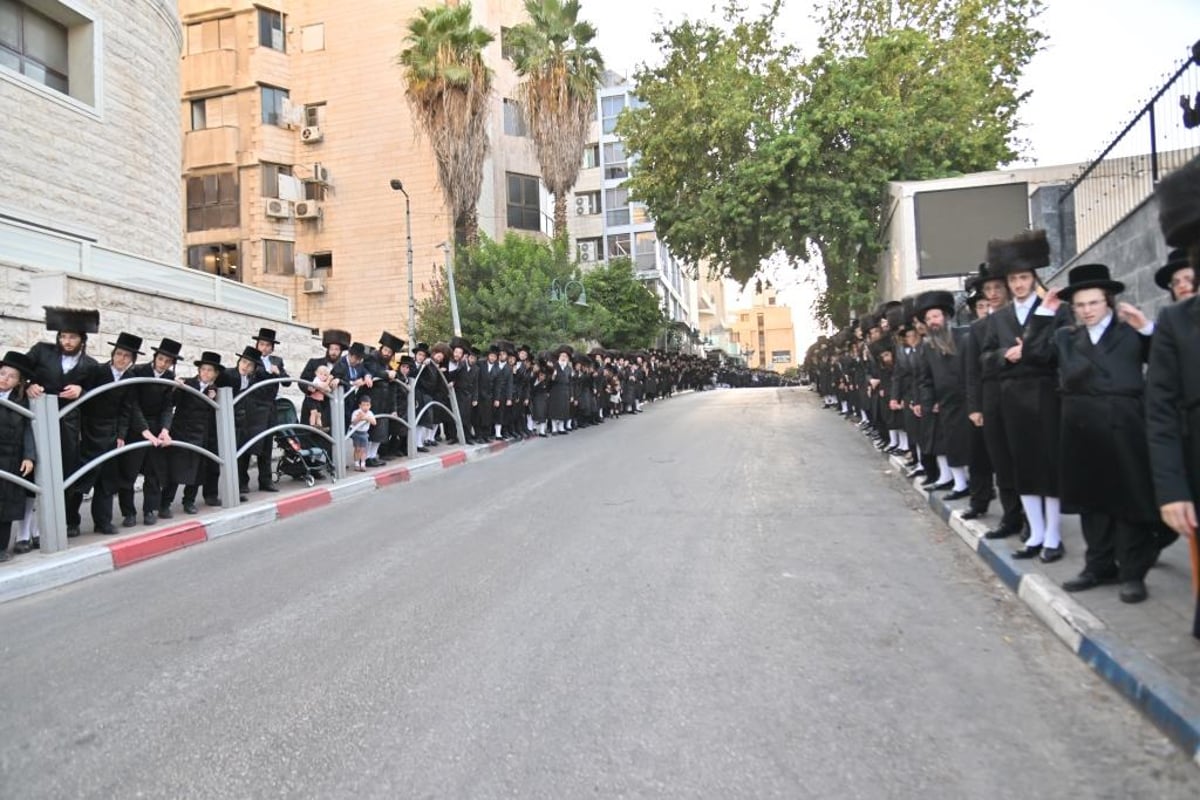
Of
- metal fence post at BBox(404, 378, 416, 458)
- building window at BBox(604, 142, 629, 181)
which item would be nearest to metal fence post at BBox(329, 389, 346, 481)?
metal fence post at BBox(404, 378, 416, 458)

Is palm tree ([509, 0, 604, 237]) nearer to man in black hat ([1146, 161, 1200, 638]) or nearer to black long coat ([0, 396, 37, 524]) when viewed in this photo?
black long coat ([0, 396, 37, 524])

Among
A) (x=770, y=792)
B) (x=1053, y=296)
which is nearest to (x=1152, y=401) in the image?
(x=1053, y=296)

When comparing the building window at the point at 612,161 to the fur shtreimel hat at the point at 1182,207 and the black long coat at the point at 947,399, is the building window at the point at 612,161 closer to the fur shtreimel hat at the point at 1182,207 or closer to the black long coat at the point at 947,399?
the black long coat at the point at 947,399

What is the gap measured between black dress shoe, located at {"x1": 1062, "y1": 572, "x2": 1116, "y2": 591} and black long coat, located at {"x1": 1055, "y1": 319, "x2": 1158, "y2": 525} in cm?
41

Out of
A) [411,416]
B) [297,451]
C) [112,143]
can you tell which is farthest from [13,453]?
[112,143]

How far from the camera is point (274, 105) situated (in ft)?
105

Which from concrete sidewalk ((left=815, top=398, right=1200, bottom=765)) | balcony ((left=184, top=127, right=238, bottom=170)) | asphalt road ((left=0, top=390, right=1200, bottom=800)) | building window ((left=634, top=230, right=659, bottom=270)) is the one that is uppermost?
balcony ((left=184, top=127, right=238, bottom=170))

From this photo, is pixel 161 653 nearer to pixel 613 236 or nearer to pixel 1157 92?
pixel 1157 92

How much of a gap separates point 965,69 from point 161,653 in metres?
25.3

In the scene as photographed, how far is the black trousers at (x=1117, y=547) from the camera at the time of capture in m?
4.56

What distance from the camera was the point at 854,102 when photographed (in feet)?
75.5

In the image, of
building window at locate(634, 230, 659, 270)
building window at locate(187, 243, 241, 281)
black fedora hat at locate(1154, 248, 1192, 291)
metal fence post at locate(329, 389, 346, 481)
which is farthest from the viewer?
building window at locate(634, 230, 659, 270)

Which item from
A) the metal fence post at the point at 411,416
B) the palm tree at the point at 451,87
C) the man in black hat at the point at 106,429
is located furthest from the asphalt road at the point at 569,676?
the palm tree at the point at 451,87

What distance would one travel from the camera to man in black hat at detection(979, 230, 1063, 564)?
17.7 ft
